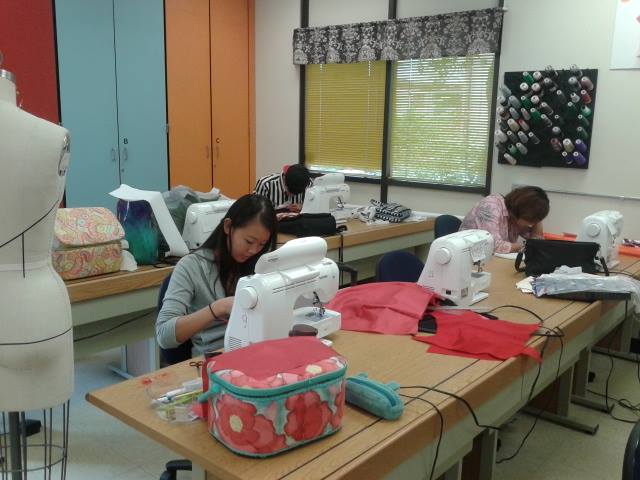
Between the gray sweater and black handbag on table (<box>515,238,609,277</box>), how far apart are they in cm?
152

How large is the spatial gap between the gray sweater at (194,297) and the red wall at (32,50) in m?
2.60

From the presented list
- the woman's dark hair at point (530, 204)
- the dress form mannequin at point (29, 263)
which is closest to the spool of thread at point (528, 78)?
the woman's dark hair at point (530, 204)

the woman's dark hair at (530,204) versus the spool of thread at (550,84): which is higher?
the spool of thread at (550,84)

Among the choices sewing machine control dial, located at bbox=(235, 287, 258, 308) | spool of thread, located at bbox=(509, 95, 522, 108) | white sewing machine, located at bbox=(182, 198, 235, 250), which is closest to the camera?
sewing machine control dial, located at bbox=(235, 287, 258, 308)

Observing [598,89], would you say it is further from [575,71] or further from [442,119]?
[442,119]

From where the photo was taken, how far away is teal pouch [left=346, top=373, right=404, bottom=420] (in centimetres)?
131

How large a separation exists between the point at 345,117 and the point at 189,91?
1.31 m

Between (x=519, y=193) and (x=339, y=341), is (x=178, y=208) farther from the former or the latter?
(x=519, y=193)

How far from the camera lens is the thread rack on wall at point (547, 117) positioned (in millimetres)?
3766

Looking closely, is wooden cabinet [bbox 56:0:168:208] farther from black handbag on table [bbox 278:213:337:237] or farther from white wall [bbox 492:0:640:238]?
white wall [bbox 492:0:640:238]

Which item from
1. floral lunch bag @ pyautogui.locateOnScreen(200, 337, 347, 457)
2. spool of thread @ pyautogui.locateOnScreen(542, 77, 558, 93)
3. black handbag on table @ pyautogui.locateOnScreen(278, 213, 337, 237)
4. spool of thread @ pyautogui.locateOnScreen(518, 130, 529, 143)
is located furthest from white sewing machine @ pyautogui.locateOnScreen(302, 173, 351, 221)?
floral lunch bag @ pyautogui.locateOnScreen(200, 337, 347, 457)

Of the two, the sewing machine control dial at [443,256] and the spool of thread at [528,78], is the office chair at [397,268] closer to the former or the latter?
the sewing machine control dial at [443,256]

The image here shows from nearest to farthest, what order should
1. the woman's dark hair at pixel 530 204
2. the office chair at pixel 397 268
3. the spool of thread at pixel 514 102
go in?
the office chair at pixel 397 268 → the woman's dark hair at pixel 530 204 → the spool of thread at pixel 514 102

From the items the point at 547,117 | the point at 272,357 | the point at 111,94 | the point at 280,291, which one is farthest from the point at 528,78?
the point at 272,357
